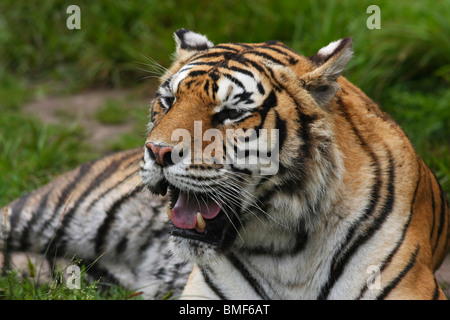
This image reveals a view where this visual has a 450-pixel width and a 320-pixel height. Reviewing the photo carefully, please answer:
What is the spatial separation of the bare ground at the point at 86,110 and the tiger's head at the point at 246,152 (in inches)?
128

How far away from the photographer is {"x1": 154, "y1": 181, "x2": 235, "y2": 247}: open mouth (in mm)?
2479

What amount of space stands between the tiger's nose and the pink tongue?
0.22m

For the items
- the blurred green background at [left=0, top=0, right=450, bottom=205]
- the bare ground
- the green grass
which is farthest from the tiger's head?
the bare ground

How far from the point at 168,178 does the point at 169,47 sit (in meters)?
3.80

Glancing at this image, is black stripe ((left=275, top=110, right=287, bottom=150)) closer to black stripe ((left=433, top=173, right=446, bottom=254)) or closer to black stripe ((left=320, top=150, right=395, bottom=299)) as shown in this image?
black stripe ((left=320, top=150, right=395, bottom=299))

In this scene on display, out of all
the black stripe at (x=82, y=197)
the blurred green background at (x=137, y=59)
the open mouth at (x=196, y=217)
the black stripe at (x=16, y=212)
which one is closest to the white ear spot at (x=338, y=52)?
the open mouth at (x=196, y=217)

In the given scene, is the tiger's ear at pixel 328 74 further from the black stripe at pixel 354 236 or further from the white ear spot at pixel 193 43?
the white ear spot at pixel 193 43

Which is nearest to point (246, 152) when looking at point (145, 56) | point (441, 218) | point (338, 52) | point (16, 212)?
point (338, 52)

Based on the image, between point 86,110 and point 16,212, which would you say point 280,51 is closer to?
point 16,212

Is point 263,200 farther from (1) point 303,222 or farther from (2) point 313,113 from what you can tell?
(2) point 313,113

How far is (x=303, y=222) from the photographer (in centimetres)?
Result: 254
